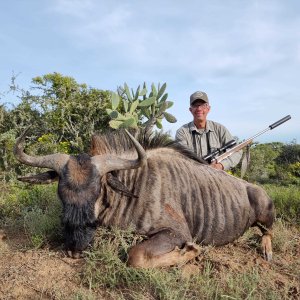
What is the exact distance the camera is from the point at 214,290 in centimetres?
265

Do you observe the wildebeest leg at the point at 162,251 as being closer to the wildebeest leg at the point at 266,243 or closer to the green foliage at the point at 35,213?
the wildebeest leg at the point at 266,243

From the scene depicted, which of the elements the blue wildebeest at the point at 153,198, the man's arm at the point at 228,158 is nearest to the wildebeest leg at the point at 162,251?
the blue wildebeest at the point at 153,198

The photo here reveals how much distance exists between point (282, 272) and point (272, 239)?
0.81 meters

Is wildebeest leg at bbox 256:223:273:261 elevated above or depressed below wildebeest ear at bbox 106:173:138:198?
below

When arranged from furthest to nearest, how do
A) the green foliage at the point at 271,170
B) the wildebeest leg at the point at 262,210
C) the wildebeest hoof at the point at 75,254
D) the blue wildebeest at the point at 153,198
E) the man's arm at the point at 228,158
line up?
the green foliage at the point at 271,170, the man's arm at the point at 228,158, the wildebeest leg at the point at 262,210, the wildebeest hoof at the point at 75,254, the blue wildebeest at the point at 153,198

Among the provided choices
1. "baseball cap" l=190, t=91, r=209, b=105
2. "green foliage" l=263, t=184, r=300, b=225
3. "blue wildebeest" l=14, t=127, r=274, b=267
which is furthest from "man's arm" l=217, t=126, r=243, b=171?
"blue wildebeest" l=14, t=127, r=274, b=267

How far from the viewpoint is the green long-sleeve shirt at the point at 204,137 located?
5.68m

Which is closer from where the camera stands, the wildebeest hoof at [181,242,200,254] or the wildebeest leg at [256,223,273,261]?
the wildebeest hoof at [181,242,200,254]

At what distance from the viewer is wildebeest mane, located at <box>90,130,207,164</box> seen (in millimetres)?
3738

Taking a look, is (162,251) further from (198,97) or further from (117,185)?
(198,97)

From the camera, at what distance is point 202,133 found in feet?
18.8

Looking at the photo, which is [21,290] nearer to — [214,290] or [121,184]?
[121,184]

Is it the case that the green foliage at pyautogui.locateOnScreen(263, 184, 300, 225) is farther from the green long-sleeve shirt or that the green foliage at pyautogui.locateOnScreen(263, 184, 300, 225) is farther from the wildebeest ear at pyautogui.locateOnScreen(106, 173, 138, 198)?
the wildebeest ear at pyautogui.locateOnScreen(106, 173, 138, 198)

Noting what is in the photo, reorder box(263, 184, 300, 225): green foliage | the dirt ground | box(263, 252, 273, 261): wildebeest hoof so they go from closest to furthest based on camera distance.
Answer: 1. the dirt ground
2. box(263, 252, 273, 261): wildebeest hoof
3. box(263, 184, 300, 225): green foliage
